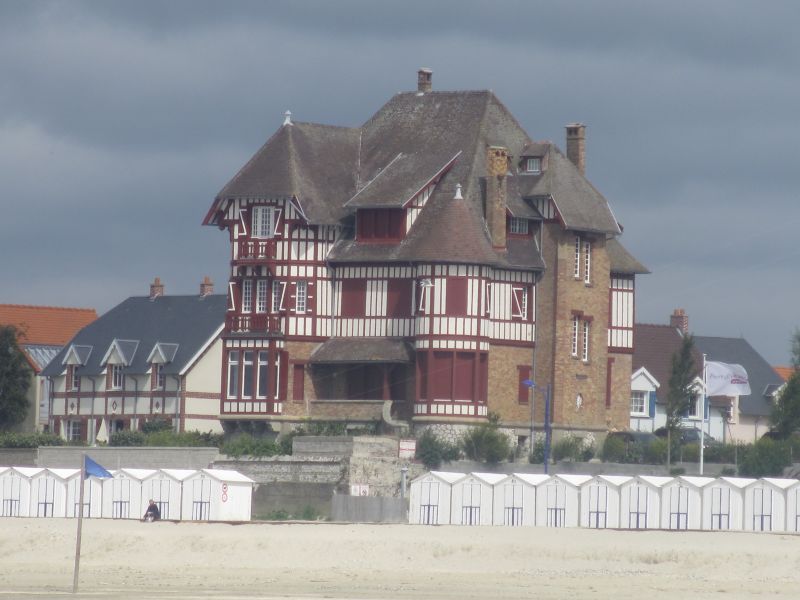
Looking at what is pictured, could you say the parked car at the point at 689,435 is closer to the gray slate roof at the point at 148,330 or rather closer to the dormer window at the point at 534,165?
the dormer window at the point at 534,165

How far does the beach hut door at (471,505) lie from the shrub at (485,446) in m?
7.20

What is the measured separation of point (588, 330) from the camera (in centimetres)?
6812

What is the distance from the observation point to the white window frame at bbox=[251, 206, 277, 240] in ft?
220

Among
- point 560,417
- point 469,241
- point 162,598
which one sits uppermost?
point 469,241

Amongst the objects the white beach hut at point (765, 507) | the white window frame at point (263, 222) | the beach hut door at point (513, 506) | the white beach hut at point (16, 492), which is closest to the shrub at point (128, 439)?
the white window frame at point (263, 222)

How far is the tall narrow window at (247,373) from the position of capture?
220ft

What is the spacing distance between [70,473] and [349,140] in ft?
56.8

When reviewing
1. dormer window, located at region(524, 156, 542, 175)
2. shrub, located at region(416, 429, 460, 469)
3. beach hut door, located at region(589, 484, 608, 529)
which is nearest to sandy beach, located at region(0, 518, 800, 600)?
beach hut door, located at region(589, 484, 608, 529)

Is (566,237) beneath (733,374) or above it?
above

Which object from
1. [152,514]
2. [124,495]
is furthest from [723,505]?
[124,495]

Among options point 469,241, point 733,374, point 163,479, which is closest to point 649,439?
point 733,374

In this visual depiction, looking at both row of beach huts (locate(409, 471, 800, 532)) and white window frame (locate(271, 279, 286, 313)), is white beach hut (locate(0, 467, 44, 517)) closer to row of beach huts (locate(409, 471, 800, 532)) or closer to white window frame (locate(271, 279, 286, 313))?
white window frame (locate(271, 279, 286, 313))

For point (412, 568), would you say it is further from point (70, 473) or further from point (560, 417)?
point (560, 417)

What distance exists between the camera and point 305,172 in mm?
67688
